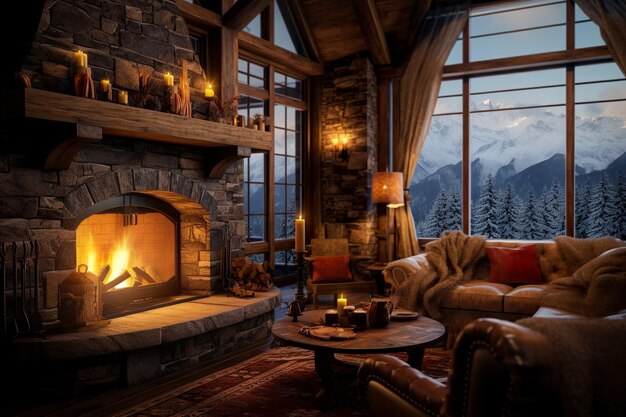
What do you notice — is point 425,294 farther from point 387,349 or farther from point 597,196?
point 597,196

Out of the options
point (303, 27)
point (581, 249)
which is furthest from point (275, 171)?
point (581, 249)

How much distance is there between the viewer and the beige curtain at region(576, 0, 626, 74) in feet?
18.0

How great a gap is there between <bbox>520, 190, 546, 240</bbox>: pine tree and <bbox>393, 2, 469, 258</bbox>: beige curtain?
4.26 feet

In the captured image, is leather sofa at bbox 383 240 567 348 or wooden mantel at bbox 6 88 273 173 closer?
wooden mantel at bbox 6 88 273 173

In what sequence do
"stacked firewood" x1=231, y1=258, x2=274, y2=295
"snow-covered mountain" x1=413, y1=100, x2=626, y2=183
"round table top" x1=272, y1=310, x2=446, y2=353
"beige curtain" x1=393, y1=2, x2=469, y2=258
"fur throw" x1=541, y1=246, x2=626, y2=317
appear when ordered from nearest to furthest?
"round table top" x1=272, y1=310, x2=446, y2=353, "fur throw" x1=541, y1=246, x2=626, y2=317, "stacked firewood" x1=231, y1=258, x2=274, y2=295, "snow-covered mountain" x1=413, y1=100, x2=626, y2=183, "beige curtain" x1=393, y1=2, x2=469, y2=258

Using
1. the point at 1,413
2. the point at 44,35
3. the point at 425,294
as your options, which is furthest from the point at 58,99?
the point at 425,294

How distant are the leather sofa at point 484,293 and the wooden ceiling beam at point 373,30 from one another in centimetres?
289

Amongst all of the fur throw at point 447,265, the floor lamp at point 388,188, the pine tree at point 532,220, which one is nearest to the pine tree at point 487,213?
the pine tree at point 532,220

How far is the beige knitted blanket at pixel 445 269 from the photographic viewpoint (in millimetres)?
4402

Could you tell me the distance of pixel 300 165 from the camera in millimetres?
6934

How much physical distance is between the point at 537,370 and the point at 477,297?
3171mm

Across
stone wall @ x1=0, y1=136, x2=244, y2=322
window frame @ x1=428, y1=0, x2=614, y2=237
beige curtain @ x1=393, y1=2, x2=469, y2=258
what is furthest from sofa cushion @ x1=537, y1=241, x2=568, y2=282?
stone wall @ x1=0, y1=136, x2=244, y2=322

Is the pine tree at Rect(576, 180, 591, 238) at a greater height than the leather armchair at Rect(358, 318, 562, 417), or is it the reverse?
the pine tree at Rect(576, 180, 591, 238)

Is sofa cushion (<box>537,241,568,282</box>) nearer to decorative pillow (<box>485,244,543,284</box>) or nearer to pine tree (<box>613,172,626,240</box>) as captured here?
decorative pillow (<box>485,244,543,284</box>)
